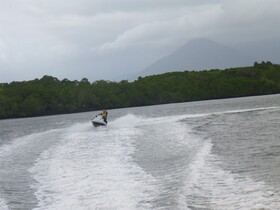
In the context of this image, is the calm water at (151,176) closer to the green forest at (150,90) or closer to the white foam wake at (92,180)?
the white foam wake at (92,180)

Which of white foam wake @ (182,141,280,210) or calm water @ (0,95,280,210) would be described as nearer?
white foam wake @ (182,141,280,210)

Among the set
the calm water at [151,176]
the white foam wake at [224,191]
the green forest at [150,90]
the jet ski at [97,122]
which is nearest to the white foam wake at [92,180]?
the calm water at [151,176]

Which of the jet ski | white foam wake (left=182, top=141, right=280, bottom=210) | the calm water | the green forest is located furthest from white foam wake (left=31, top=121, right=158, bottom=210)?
the green forest

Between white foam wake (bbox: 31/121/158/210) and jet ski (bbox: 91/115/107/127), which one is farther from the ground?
jet ski (bbox: 91/115/107/127)

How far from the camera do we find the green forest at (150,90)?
121 m

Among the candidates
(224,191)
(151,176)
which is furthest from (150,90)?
(224,191)

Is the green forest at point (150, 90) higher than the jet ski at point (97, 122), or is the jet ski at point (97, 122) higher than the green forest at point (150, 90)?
the green forest at point (150, 90)

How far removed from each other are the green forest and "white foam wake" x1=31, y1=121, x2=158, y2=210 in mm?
94990

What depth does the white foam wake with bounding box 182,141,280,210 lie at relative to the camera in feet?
38.0

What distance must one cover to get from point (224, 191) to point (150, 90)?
122882 millimetres

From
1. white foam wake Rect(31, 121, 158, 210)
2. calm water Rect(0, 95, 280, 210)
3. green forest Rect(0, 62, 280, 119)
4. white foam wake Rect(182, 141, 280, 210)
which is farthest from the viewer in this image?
green forest Rect(0, 62, 280, 119)

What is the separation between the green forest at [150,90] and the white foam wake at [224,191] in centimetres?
10347

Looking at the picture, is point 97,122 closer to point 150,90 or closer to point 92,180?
point 92,180

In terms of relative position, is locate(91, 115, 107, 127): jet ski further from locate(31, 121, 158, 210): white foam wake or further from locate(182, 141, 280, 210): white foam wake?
locate(182, 141, 280, 210): white foam wake
